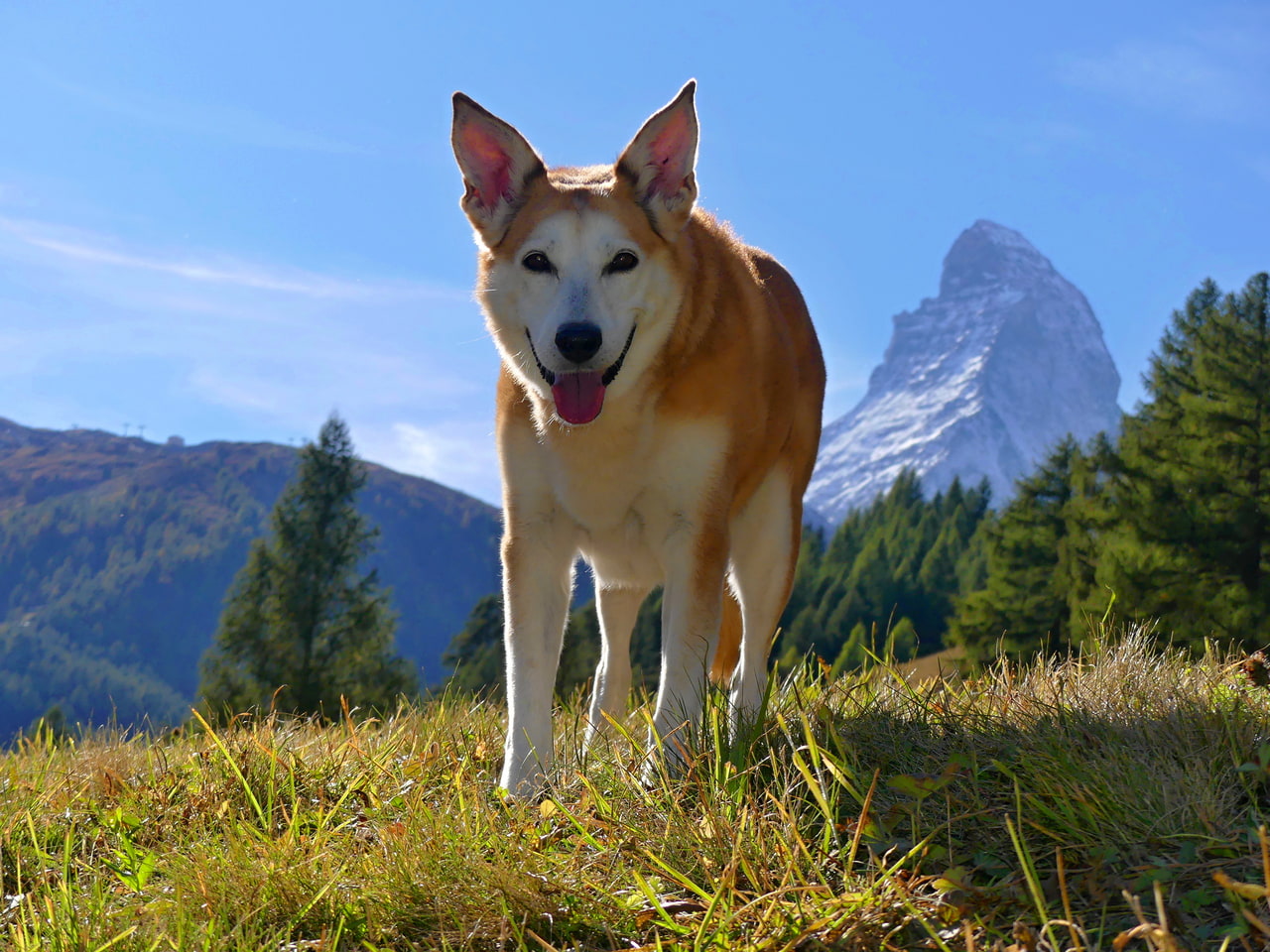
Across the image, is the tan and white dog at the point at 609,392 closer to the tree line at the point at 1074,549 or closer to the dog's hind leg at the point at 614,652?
the dog's hind leg at the point at 614,652

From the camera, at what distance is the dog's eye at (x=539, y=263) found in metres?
4.86

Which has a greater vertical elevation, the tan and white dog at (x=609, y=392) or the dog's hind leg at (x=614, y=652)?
the tan and white dog at (x=609, y=392)

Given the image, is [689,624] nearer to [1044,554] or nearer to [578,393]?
[578,393]

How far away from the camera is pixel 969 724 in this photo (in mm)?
4418

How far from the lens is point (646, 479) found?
505 centimetres

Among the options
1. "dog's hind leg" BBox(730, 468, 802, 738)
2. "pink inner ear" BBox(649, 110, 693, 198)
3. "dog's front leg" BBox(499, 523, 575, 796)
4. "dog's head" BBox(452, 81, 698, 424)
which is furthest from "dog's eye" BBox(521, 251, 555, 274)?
"dog's hind leg" BBox(730, 468, 802, 738)

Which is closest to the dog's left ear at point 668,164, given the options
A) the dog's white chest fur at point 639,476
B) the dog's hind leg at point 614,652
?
the dog's white chest fur at point 639,476

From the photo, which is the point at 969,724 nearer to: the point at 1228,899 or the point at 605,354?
the point at 1228,899

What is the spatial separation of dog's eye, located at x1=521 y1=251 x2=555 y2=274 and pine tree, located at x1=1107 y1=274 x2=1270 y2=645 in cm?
2667

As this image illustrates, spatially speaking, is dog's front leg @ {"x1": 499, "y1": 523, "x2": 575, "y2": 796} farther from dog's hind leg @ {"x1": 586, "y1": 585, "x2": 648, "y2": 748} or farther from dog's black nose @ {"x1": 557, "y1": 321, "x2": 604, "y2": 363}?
dog's black nose @ {"x1": 557, "y1": 321, "x2": 604, "y2": 363}

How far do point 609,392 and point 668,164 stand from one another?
1.11m

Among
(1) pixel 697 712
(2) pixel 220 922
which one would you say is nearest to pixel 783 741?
(1) pixel 697 712

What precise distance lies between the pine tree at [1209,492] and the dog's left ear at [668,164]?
86.0 ft

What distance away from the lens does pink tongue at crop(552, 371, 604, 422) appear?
4.80 meters
